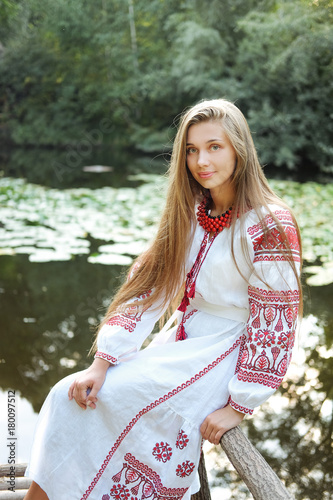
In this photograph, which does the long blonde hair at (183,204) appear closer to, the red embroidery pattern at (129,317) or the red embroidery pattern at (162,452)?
the red embroidery pattern at (129,317)

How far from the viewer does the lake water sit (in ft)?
7.23

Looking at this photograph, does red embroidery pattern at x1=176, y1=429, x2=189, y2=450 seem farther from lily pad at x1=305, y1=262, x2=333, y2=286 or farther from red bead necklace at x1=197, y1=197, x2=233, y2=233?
lily pad at x1=305, y1=262, x2=333, y2=286

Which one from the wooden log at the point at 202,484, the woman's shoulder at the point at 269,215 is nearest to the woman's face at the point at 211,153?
the woman's shoulder at the point at 269,215

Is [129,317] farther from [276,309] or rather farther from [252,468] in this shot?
[252,468]

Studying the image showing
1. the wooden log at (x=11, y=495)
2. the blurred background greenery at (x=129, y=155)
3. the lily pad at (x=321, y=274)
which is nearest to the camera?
the wooden log at (x=11, y=495)

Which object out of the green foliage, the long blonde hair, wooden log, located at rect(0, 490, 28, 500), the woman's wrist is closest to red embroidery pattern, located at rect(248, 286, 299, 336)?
the long blonde hair

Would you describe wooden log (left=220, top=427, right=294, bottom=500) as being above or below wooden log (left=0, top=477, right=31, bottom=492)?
above

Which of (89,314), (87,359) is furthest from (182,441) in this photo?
(89,314)

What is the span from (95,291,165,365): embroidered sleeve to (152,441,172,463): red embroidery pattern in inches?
8.0

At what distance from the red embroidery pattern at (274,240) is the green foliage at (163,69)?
27.2 feet

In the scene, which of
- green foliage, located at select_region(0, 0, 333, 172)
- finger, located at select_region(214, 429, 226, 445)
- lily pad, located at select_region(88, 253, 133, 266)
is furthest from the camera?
green foliage, located at select_region(0, 0, 333, 172)

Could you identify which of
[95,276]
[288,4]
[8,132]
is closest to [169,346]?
[95,276]

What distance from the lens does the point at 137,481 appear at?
1188 mm

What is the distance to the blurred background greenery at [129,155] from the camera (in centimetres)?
262
